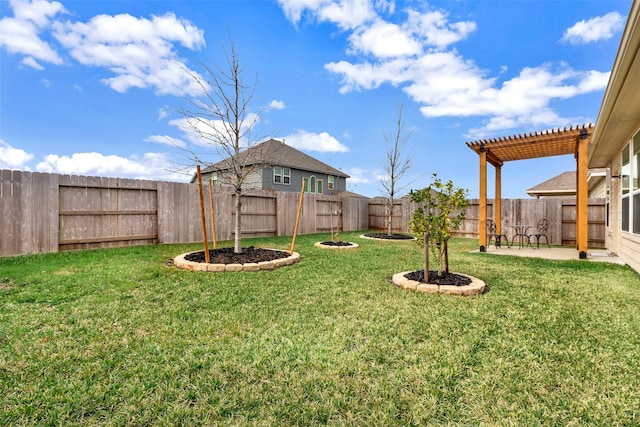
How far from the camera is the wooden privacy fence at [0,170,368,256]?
6.02m

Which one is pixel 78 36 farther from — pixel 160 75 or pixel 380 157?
pixel 380 157

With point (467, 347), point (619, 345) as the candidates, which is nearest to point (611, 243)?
point (619, 345)

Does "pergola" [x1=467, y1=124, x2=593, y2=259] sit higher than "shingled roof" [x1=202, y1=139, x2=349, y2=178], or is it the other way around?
"shingled roof" [x1=202, y1=139, x2=349, y2=178]

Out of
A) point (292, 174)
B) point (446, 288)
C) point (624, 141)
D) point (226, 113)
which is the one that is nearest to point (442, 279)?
point (446, 288)

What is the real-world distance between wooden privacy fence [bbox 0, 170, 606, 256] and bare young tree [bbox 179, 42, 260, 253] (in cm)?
301

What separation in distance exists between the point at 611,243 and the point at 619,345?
7732 mm

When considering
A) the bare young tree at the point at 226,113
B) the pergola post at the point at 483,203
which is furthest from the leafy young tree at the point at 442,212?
the pergola post at the point at 483,203

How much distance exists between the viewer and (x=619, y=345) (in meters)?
2.31

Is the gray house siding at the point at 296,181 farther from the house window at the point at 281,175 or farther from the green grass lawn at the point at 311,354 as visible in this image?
the green grass lawn at the point at 311,354

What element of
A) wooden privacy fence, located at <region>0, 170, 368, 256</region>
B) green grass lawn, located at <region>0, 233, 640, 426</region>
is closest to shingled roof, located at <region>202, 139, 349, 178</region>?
wooden privacy fence, located at <region>0, 170, 368, 256</region>

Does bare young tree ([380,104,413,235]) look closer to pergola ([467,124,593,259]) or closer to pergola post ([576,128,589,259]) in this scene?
pergola ([467,124,593,259])

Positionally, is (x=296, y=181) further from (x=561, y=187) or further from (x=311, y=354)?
(x=311, y=354)

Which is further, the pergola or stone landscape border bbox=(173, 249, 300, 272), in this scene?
the pergola

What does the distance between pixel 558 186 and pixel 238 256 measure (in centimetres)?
1957
